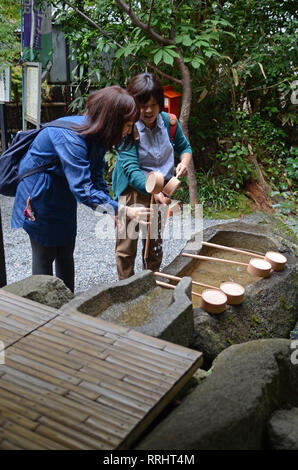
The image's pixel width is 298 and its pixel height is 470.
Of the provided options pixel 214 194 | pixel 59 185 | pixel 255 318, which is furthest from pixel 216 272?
pixel 214 194

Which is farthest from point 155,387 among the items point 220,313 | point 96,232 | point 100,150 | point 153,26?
point 153,26

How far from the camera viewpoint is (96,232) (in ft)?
20.4

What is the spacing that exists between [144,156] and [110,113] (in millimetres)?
880

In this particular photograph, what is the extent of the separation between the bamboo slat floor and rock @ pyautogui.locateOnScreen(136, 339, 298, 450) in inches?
3.5

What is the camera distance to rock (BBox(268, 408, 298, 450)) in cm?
169

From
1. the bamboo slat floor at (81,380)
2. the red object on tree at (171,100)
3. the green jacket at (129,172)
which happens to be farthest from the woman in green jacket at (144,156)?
the red object on tree at (171,100)

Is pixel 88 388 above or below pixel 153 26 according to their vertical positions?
below

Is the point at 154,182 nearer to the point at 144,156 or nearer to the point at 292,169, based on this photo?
the point at 144,156

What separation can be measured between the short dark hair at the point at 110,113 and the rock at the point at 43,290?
876mm

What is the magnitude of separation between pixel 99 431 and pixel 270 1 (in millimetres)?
7828

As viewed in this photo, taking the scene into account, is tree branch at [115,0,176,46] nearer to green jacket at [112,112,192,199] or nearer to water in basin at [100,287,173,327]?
green jacket at [112,112,192,199]
